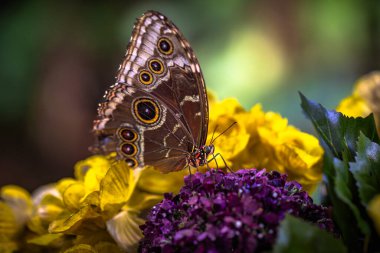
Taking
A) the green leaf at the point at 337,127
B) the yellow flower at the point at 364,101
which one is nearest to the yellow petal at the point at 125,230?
the green leaf at the point at 337,127

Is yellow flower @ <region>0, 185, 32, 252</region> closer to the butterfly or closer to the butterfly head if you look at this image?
the butterfly

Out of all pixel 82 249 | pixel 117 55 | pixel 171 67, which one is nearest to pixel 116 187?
pixel 82 249

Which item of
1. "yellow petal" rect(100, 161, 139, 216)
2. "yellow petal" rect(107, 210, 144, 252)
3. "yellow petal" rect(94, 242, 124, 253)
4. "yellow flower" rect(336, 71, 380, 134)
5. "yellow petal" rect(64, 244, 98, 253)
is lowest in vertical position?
"yellow petal" rect(64, 244, 98, 253)

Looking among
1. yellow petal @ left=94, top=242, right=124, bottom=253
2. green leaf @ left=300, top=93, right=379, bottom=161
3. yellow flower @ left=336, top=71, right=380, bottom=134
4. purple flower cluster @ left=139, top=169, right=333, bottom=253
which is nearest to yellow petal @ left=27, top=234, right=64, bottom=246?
yellow petal @ left=94, top=242, right=124, bottom=253

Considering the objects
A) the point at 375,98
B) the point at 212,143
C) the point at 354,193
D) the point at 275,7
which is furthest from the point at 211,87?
the point at 354,193

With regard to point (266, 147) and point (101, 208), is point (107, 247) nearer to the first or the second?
point (101, 208)

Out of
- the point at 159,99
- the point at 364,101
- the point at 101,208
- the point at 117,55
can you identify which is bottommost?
the point at 101,208

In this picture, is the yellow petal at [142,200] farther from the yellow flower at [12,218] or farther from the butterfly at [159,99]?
the yellow flower at [12,218]
